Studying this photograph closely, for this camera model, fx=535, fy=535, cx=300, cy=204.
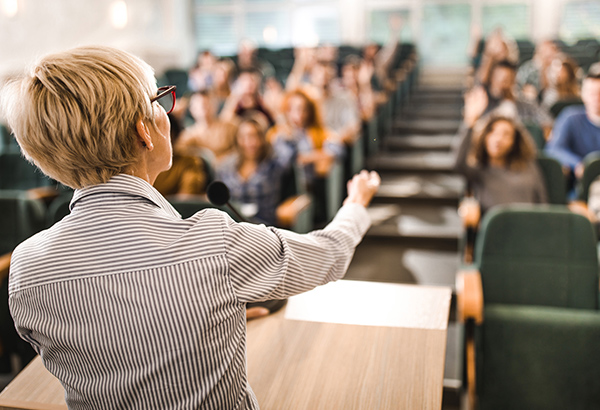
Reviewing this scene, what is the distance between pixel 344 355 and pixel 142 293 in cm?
49

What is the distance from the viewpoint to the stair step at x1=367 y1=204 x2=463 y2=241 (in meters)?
3.15

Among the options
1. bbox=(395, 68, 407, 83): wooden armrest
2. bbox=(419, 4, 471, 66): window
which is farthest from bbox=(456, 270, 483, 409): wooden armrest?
bbox=(419, 4, 471, 66): window

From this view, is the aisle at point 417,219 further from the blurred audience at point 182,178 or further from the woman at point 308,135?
the blurred audience at point 182,178

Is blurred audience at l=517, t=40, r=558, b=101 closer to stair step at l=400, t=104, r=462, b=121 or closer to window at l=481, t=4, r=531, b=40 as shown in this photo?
stair step at l=400, t=104, r=462, b=121

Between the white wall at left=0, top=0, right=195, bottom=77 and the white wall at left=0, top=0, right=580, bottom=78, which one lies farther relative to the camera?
the white wall at left=0, top=0, right=580, bottom=78

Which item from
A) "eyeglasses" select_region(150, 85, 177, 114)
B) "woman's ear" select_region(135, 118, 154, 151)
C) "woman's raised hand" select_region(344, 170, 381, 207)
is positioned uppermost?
"eyeglasses" select_region(150, 85, 177, 114)

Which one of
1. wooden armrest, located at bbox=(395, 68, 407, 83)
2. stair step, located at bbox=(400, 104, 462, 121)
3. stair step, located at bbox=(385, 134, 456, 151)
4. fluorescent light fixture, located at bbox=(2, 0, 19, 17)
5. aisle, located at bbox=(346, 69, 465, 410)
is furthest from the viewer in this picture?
wooden armrest, located at bbox=(395, 68, 407, 83)

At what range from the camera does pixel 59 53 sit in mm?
698

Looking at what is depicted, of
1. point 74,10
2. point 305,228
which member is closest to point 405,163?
point 305,228

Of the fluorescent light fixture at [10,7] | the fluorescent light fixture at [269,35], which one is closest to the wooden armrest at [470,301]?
the fluorescent light fixture at [10,7]

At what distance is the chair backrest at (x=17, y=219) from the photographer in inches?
90.0

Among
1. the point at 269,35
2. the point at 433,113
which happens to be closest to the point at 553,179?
the point at 433,113

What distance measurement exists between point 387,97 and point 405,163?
4.24 feet

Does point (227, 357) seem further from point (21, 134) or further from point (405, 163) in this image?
point (405, 163)
